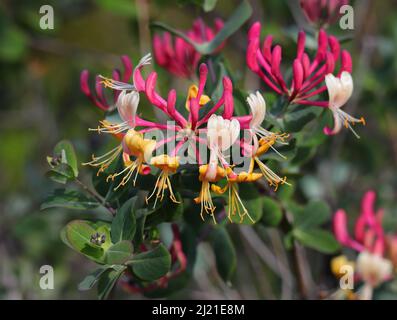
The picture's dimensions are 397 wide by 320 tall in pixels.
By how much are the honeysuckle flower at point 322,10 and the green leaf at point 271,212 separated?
337 mm

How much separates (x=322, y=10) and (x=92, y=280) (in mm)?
628

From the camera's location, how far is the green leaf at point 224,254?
1.15m

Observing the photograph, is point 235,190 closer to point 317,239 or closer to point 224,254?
point 224,254

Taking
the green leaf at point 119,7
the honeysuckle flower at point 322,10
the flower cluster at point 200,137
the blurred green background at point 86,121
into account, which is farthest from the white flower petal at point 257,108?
the green leaf at point 119,7

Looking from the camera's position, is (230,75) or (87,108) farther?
(87,108)

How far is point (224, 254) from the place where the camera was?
3.84 ft

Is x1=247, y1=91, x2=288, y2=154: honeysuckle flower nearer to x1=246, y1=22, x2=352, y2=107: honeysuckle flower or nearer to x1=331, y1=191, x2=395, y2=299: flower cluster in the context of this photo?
x1=246, y1=22, x2=352, y2=107: honeysuckle flower

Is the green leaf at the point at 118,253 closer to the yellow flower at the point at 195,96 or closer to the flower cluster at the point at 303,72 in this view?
the yellow flower at the point at 195,96

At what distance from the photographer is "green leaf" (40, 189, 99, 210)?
3.19ft

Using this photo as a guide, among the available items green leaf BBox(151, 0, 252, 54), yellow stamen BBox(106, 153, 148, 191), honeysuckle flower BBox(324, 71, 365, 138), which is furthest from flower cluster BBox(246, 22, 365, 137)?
yellow stamen BBox(106, 153, 148, 191)
